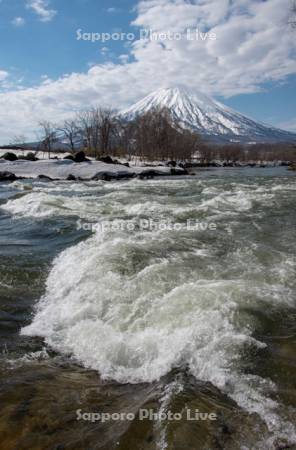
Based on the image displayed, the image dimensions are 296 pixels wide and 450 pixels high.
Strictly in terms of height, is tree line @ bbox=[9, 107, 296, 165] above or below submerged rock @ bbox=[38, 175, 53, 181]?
above

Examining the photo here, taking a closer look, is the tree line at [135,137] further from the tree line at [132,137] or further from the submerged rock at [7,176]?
the submerged rock at [7,176]

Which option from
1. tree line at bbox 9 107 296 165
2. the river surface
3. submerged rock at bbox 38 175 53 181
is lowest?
the river surface

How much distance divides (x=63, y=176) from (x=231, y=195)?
1849 cm

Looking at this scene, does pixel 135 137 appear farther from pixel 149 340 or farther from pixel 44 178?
pixel 149 340

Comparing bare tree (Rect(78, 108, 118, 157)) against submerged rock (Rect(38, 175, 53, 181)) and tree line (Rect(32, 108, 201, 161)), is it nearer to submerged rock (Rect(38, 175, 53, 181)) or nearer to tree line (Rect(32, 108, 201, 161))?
tree line (Rect(32, 108, 201, 161))

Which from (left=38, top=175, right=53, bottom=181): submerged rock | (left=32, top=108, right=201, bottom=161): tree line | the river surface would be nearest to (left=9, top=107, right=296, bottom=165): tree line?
(left=32, top=108, right=201, bottom=161): tree line

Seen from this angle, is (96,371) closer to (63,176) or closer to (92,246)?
(92,246)

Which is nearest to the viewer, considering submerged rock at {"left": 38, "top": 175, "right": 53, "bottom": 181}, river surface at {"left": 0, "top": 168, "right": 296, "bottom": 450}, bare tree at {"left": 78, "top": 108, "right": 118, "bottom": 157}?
river surface at {"left": 0, "top": 168, "right": 296, "bottom": 450}

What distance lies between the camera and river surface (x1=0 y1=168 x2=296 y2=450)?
9.00ft

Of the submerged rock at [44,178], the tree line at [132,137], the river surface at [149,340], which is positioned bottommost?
the river surface at [149,340]

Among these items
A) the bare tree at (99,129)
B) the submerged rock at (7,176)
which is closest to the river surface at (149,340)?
the submerged rock at (7,176)

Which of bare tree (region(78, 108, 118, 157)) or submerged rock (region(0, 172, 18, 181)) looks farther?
bare tree (region(78, 108, 118, 157))

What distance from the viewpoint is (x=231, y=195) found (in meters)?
16.3

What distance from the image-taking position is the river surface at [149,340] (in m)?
2.74
